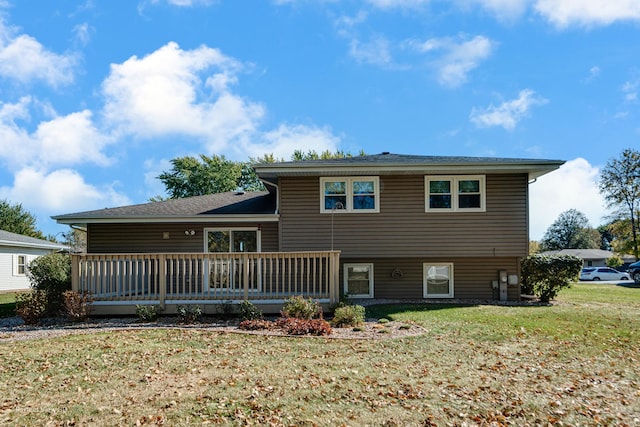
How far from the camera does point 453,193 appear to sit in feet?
43.1

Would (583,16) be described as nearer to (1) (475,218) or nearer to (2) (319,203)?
(1) (475,218)

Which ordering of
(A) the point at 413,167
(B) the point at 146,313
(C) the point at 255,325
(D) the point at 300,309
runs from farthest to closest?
(A) the point at 413,167
(B) the point at 146,313
(D) the point at 300,309
(C) the point at 255,325

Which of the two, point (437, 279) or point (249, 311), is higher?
point (437, 279)

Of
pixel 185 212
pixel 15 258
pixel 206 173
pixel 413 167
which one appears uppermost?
pixel 206 173

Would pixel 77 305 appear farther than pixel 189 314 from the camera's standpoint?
Yes

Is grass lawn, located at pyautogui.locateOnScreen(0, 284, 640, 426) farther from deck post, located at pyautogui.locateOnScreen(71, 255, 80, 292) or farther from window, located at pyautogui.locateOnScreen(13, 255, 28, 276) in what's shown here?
window, located at pyautogui.locateOnScreen(13, 255, 28, 276)

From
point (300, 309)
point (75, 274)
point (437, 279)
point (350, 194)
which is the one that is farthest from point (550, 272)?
point (75, 274)

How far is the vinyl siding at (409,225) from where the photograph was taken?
511 inches

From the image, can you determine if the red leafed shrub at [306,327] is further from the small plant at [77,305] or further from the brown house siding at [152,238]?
the brown house siding at [152,238]

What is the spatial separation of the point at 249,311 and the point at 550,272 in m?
9.28

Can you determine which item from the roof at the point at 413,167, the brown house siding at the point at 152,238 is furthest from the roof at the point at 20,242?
the roof at the point at 413,167

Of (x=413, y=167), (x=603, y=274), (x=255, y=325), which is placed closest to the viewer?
(x=255, y=325)

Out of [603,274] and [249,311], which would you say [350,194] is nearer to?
[249,311]

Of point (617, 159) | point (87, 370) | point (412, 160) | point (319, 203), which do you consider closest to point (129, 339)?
point (87, 370)
